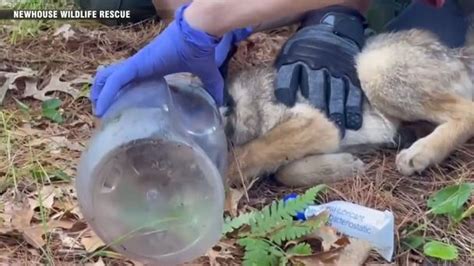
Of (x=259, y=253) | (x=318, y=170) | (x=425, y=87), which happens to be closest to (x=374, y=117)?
(x=425, y=87)

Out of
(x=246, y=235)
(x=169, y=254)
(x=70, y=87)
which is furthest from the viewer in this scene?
(x=70, y=87)

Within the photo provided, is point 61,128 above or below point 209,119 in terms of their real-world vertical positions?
below

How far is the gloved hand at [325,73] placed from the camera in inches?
148

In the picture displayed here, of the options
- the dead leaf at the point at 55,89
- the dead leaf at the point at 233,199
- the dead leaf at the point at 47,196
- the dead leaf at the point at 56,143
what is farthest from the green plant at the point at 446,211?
the dead leaf at the point at 55,89

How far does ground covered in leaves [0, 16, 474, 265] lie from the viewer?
10.1 ft

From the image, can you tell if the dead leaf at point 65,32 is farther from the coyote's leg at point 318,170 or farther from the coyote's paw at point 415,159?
the coyote's paw at point 415,159

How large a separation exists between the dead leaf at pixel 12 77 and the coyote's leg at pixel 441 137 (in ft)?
5.94

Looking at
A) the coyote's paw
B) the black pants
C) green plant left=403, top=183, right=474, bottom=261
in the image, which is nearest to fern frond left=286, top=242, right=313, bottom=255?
green plant left=403, top=183, right=474, bottom=261

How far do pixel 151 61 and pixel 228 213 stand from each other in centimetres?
60

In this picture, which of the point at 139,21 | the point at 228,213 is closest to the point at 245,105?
the point at 228,213

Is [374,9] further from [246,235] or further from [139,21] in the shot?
[246,235]

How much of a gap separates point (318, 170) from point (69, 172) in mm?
951

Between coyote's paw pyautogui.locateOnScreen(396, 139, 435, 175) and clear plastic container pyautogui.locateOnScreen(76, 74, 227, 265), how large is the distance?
1.04 m

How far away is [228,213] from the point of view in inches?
131
